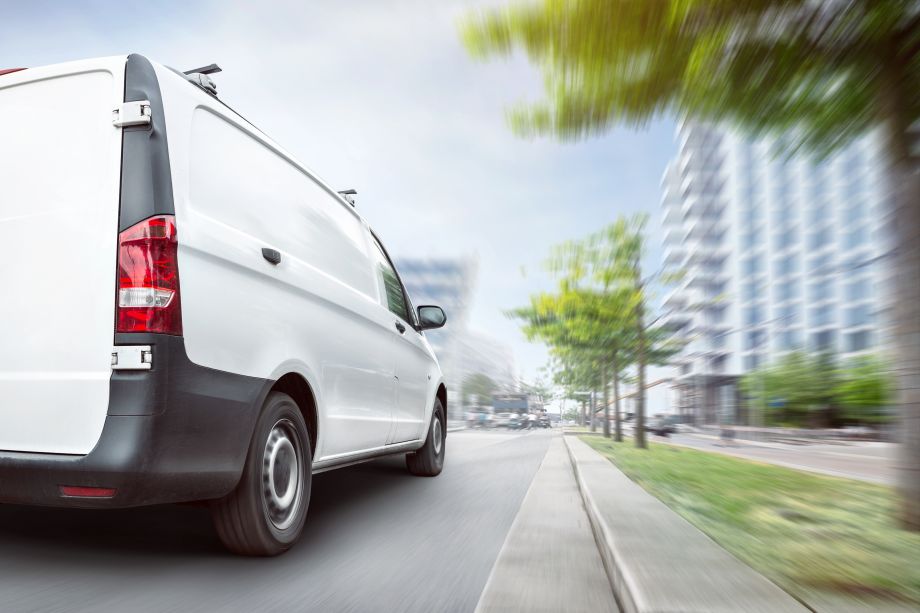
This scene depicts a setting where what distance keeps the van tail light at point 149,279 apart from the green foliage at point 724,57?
9.78 feet

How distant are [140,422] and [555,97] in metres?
3.85

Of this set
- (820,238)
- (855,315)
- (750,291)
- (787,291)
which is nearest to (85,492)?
(855,315)

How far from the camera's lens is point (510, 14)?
15.5 ft

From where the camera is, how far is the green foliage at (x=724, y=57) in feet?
14.5

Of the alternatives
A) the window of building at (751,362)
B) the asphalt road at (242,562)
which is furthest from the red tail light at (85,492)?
the window of building at (751,362)

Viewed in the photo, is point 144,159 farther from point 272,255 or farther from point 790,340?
point 790,340

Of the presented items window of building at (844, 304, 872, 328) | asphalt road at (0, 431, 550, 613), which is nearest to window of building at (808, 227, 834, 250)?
window of building at (844, 304, 872, 328)

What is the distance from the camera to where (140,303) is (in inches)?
103

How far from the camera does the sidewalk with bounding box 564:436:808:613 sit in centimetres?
248

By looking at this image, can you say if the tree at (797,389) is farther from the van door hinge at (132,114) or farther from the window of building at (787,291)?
the van door hinge at (132,114)

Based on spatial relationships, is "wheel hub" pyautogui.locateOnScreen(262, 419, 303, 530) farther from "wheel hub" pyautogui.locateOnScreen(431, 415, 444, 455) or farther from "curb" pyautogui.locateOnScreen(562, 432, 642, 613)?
"wheel hub" pyautogui.locateOnScreen(431, 415, 444, 455)

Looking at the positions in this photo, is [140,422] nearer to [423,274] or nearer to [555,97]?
[555,97]

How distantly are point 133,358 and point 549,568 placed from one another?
7.34 feet

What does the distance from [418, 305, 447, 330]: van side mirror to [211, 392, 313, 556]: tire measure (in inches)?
119
